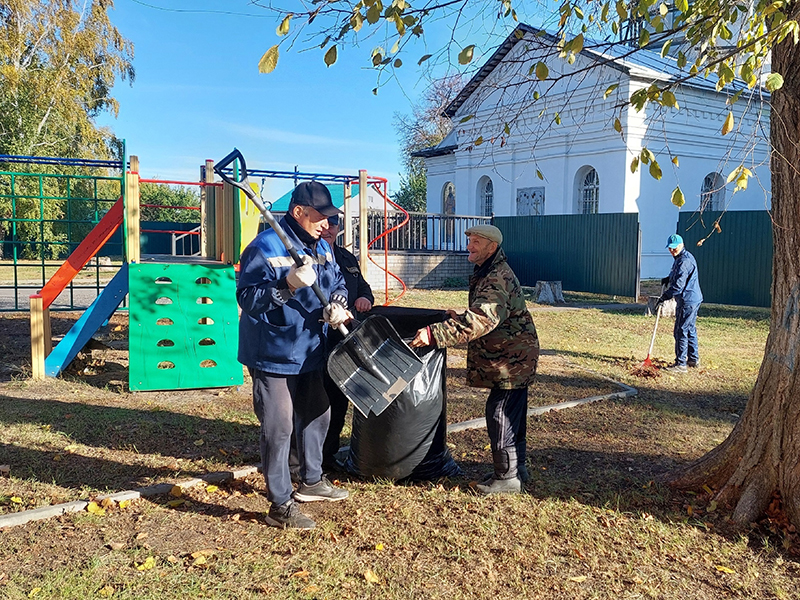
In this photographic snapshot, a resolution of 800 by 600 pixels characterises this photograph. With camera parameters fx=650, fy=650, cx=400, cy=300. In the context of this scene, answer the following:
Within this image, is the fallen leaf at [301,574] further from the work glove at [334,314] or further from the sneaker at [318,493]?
the work glove at [334,314]

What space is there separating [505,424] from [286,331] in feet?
4.66

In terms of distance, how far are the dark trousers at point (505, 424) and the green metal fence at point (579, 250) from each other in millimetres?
13511

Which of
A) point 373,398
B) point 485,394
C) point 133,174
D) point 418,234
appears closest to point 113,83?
point 418,234

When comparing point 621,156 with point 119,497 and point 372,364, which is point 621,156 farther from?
point 119,497

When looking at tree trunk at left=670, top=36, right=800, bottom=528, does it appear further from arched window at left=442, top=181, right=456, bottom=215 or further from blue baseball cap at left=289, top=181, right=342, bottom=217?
arched window at left=442, top=181, right=456, bottom=215

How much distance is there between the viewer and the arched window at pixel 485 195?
24.9m

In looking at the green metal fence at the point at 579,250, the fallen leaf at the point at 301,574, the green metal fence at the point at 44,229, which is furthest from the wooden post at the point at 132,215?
the green metal fence at the point at 579,250

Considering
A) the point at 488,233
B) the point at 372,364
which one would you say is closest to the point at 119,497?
the point at 372,364

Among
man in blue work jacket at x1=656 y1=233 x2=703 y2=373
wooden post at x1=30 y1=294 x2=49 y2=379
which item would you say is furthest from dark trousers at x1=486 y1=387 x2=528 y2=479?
wooden post at x1=30 y1=294 x2=49 y2=379

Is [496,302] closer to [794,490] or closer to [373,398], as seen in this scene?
[373,398]

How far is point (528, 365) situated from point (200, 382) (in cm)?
378

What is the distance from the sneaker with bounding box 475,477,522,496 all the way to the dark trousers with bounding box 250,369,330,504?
0.99 m

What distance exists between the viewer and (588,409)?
19.1 feet

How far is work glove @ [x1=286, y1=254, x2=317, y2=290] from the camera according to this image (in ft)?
9.75
